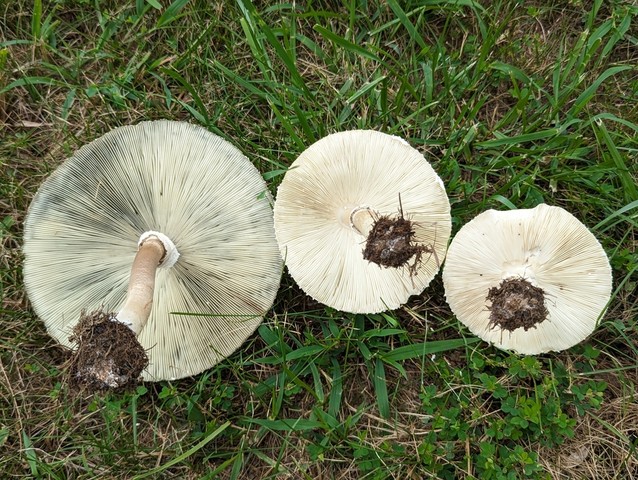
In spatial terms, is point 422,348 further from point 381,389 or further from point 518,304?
point 518,304

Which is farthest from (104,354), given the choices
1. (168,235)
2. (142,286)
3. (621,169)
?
(621,169)

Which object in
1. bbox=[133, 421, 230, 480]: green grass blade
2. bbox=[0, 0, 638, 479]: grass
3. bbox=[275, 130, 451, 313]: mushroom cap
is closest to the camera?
bbox=[275, 130, 451, 313]: mushroom cap

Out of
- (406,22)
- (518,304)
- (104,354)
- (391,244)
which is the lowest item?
(518,304)

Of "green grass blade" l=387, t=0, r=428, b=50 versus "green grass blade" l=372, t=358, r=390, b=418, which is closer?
"green grass blade" l=372, t=358, r=390, b=418

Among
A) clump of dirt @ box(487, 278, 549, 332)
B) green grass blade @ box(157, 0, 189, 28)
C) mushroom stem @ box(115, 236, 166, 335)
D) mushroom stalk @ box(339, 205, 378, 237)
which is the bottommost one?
clump of dirt @ box(487, 278, 549, 332)

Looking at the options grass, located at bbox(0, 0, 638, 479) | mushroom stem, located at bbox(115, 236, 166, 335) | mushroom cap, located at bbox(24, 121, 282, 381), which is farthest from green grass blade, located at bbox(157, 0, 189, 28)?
mushroom stem, located at bbox(115, 236, 166, 335)

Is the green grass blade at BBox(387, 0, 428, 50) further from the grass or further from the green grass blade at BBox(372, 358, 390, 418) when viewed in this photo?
the green grass blade at BBox(372, 358, 390, 418)
